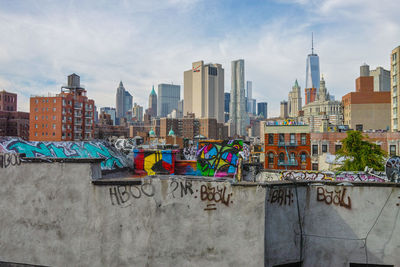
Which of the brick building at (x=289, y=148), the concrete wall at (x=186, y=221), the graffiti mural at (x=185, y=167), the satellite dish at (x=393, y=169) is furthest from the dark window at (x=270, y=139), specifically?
the concrete wall at (x=186, y=221)

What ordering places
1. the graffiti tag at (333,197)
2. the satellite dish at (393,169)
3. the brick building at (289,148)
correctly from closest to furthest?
the graffiti tag at (333,197)
the satellite dish at (393,169)
the brick building at (289,148)

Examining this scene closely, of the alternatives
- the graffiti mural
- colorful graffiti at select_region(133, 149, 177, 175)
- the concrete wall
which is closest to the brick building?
the graffiti mural

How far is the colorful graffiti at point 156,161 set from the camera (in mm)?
16203

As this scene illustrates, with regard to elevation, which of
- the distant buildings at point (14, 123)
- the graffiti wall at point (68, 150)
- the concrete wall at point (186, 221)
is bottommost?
the concrete wall at point (186, 221)

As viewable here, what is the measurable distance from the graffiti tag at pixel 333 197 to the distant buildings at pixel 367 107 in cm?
10087

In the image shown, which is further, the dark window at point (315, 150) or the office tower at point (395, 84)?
the office tower at point (395, 84)

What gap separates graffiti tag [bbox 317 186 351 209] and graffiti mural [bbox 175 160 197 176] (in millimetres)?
9170

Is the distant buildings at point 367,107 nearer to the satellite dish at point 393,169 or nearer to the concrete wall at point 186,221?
the satellite dish at point 393,169

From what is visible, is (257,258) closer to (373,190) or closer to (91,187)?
(373,190)

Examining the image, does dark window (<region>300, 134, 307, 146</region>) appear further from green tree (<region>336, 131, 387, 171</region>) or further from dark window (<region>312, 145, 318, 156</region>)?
green tree (<region>336, 131, 387, 171</region>)

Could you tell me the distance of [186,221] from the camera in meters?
8.58

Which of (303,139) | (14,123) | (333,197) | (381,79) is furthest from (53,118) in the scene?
(381,79)

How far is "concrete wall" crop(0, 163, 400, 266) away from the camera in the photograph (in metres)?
8.42

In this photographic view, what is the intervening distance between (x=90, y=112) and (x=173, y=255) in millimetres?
107513
